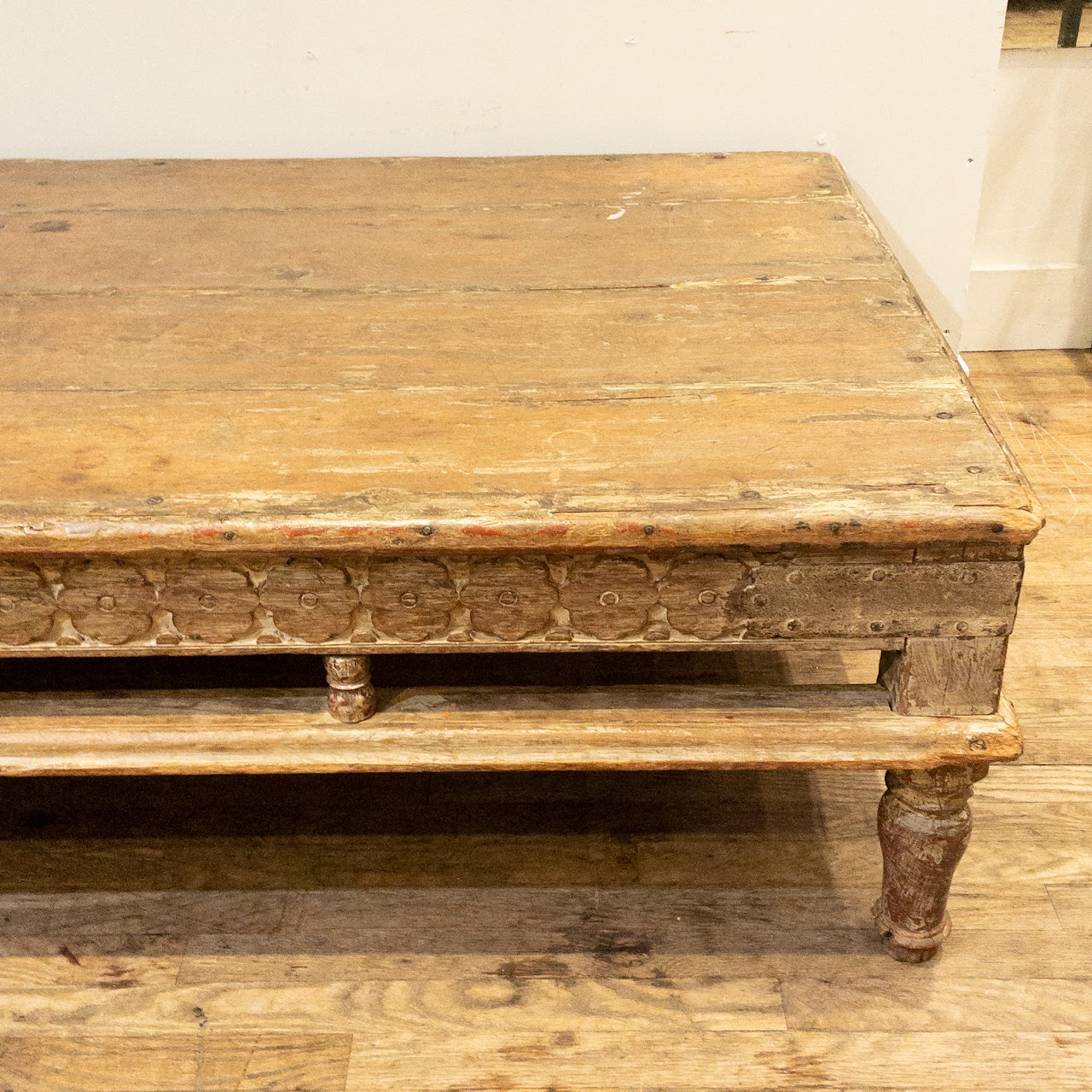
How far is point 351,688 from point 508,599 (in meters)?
0.17

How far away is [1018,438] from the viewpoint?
2.03m

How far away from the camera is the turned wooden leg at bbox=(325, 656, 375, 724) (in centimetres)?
106

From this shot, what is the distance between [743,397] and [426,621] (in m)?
0.35

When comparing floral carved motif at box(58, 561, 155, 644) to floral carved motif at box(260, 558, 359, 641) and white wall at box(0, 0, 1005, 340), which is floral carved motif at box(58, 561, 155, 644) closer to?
floral carved motif at box(260, 558, 359, 641)

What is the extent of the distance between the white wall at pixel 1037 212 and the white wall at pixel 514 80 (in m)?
0.53

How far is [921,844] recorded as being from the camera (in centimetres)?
113

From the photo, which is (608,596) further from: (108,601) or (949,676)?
(108,601)

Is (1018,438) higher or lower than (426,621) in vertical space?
lower

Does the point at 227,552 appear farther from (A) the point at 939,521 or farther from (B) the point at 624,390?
(A) the point at 939,521

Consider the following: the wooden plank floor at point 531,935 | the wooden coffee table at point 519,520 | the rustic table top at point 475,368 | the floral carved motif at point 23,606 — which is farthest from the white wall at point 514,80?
the floral carved motif at point 23,606

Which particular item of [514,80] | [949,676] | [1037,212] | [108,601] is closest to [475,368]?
[108,601]

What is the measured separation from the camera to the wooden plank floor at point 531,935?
1.14 meters

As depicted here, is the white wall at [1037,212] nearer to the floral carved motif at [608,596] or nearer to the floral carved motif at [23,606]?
the floral carved motif at [608,596]

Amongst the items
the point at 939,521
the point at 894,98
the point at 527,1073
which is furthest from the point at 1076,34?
the point at 527,1073
